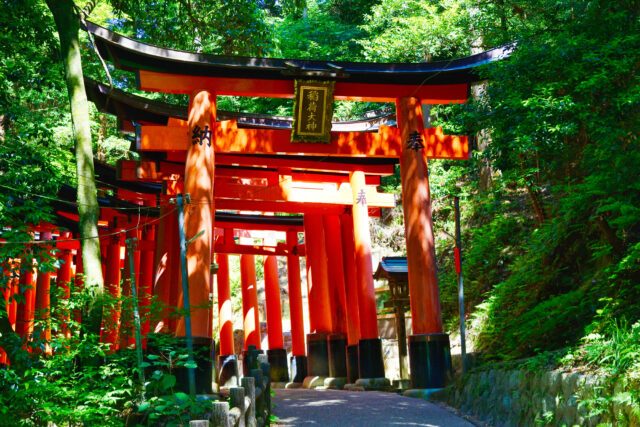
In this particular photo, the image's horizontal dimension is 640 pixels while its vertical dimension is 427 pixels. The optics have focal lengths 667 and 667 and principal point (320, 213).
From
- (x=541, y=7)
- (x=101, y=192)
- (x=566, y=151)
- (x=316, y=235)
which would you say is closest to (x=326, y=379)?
(x=316, y=235)

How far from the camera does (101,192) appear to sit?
57.1 ft

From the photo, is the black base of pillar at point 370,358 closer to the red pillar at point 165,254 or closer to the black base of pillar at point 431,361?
the black base of pillar at point 431,361

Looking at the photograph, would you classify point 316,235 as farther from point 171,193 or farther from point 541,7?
point 541,7

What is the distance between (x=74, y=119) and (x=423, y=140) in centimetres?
646

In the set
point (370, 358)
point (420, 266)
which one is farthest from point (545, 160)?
point (370, 358)

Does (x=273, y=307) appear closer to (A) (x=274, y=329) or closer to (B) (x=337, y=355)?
(A) (x=274, y=329)

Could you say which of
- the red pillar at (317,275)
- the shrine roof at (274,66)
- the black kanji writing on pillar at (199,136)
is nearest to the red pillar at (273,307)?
the red pillar at (317,275)

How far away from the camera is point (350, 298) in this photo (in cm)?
1700

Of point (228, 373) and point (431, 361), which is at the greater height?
point (431, 361)

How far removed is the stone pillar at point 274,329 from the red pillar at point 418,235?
8.47 metres

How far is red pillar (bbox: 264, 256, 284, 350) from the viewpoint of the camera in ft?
65.9

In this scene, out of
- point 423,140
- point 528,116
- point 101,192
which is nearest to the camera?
point 528,116

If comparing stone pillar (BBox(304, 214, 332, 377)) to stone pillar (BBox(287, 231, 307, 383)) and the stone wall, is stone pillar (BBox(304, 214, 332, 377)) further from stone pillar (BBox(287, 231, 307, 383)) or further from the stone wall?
the stone wall

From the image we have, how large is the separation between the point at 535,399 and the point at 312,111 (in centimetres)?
685
